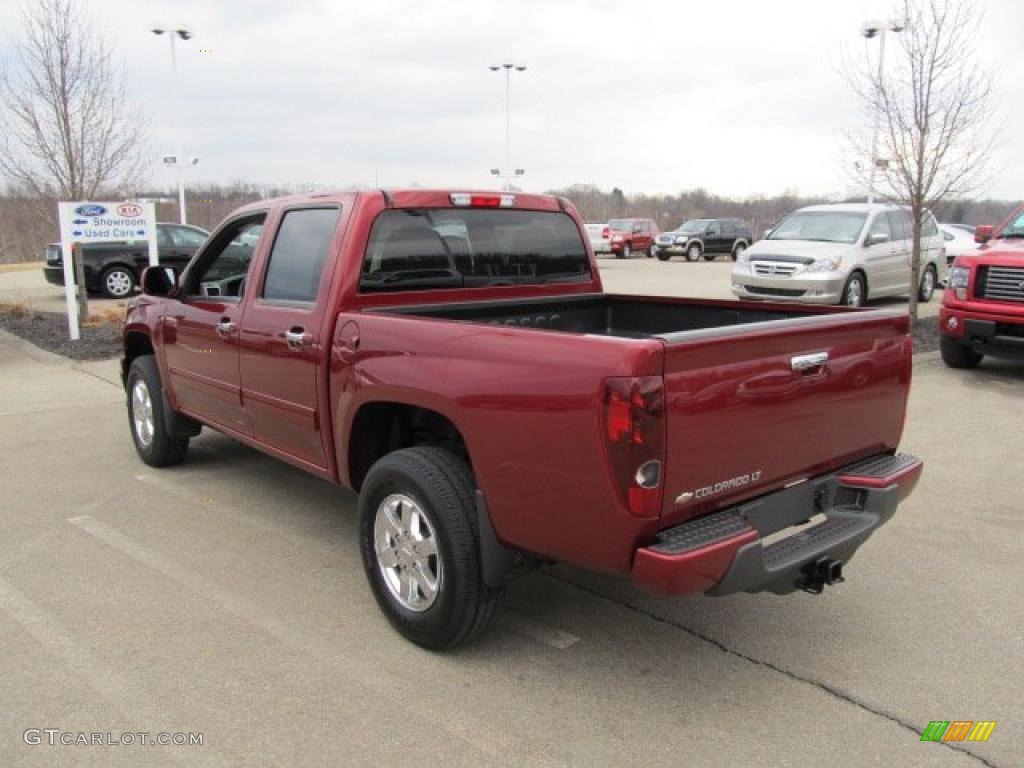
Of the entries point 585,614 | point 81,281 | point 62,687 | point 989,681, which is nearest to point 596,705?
Answer: point 585,614

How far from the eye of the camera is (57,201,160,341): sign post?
11.6 meters

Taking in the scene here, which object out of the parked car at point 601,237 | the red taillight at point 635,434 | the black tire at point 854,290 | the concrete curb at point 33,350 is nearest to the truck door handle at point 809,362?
the red taillight at point 635,434

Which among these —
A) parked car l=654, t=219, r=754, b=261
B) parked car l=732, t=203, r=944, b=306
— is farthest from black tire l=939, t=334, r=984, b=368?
parked car l=654, t=219, r=754, b=261

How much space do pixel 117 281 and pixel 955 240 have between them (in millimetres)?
22150

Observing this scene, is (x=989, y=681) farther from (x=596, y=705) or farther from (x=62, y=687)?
(x=62, y=687)

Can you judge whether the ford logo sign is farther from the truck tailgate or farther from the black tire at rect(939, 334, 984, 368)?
the truck tailgate

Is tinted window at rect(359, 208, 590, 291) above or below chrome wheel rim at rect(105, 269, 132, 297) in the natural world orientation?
above

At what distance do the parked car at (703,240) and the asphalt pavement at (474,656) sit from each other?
2841 centimetres

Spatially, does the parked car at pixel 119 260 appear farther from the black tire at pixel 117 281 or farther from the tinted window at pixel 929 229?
the tinted window at pixel 929 229

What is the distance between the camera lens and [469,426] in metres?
3.09

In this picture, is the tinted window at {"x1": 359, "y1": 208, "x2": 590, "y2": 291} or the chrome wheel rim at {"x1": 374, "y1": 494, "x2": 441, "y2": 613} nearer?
the chrome wheel rim at {"x1": 374, "y1": 494, "x2": 441, "y2": 613}

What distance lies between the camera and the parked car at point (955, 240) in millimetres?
23594

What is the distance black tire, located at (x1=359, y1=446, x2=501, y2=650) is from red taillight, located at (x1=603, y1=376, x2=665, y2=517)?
790 mm

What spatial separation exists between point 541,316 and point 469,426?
5.42ft
